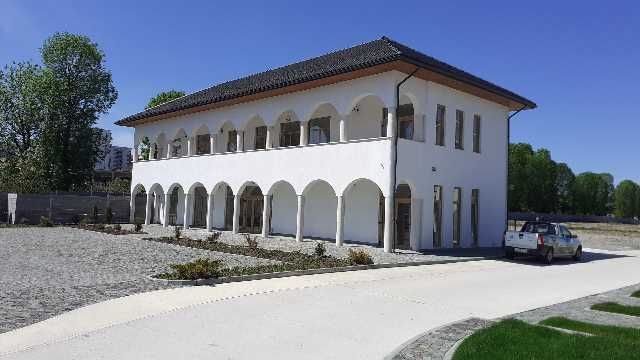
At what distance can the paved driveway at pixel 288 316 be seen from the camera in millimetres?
6316

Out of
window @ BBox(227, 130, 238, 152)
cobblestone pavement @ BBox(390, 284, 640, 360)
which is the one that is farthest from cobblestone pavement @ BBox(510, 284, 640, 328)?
window @ BBox(227, 130, 238, 152)

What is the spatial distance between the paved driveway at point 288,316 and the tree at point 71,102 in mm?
38860

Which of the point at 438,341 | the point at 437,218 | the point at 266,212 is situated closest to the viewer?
the point at 438,341

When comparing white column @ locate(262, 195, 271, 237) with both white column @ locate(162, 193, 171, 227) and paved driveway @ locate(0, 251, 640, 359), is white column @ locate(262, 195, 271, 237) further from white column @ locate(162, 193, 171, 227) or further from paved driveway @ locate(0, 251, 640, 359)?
paved driveway @ locate(0, 251, 640, 359)

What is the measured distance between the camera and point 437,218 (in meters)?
22.0

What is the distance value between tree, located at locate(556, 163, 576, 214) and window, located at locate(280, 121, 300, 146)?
77222mm

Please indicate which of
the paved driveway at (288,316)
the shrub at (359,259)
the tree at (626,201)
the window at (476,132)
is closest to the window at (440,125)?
the window at (476,132)

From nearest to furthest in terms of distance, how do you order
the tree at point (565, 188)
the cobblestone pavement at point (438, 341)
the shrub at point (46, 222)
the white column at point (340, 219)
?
the cobblestone pavement at point (438, 341), the white column at point (340, 219), the shrub at point (46, 222), the tree at point (565, 188)

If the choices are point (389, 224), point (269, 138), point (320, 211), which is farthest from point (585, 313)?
point (269, 138)

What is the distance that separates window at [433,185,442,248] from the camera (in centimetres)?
2181

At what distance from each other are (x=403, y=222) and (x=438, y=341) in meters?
15.2

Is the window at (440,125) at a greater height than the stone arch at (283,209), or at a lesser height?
greater

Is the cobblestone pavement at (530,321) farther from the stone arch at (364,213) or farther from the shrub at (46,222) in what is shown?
the shrub at (46,222)

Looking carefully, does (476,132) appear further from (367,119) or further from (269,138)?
(269,138)
